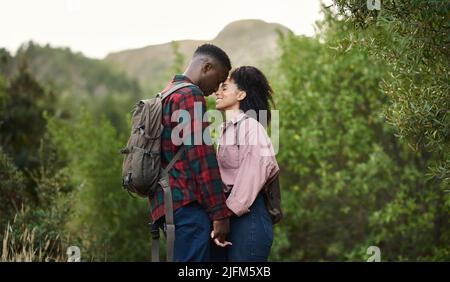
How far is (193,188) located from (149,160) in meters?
0.31

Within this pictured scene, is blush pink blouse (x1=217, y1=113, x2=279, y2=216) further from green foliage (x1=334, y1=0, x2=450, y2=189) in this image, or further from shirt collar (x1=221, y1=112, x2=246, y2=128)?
green foliage (x1=334, y1=0, x2=450, y2=189)

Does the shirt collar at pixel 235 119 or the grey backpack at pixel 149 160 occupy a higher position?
the shirt collar at pixel 235 119

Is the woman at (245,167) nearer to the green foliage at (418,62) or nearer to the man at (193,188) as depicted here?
the man at (193,188)

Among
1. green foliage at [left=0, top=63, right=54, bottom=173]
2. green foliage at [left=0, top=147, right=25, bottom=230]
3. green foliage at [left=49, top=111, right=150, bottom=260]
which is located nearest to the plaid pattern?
green foliage at [left=0, top=147, right=25, bottom=230]

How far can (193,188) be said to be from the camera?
447 centimetres

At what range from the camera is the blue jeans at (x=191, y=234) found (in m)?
4.42

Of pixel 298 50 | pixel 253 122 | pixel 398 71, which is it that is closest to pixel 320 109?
pixel 298 50

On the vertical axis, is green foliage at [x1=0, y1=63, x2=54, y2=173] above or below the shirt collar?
above

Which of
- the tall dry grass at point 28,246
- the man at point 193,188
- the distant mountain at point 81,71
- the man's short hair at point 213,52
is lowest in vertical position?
the tall dry grass at point 28,246

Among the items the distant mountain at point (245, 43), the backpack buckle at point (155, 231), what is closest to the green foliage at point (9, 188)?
the distant mountain at point (245, 43)

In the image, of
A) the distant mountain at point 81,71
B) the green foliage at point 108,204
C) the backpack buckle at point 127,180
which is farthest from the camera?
the distant mountain at point 81,71

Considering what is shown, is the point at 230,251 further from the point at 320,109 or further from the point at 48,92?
the point at 48,92

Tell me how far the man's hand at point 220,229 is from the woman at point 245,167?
0.13 ft

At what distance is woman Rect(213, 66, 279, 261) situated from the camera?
448 cm
